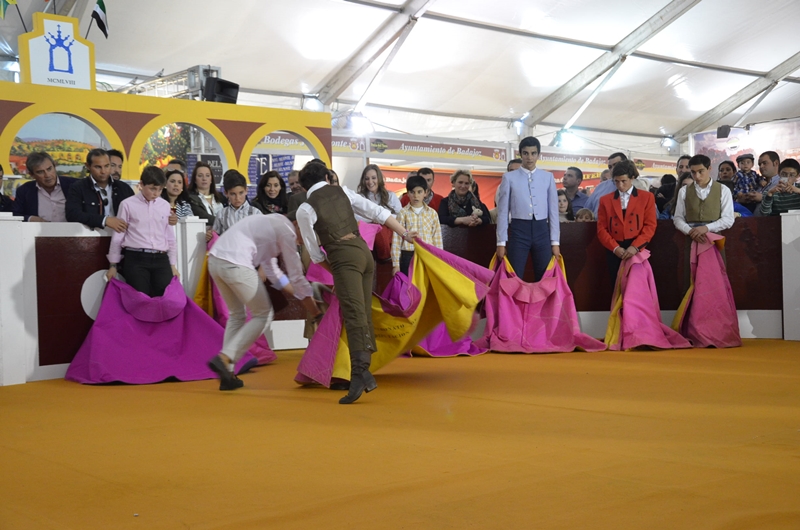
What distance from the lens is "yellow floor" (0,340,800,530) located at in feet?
8.04

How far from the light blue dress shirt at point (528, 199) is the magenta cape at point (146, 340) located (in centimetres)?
287

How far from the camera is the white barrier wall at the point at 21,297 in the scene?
6.03 m

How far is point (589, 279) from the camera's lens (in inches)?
331

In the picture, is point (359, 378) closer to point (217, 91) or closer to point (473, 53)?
point (217, 91)

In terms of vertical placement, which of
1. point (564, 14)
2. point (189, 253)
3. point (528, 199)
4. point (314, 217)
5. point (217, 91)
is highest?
point (564, 14)

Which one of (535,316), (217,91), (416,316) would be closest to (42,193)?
(416,316)

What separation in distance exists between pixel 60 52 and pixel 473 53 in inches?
375

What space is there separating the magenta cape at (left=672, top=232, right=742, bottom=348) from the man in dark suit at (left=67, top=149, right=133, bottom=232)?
5308 millimetres

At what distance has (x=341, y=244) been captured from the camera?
16.2ft

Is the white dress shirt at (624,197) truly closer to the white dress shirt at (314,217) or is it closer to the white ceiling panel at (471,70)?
the white dress shirt at (314,217)

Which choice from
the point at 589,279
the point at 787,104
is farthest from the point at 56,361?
the point at 787,104

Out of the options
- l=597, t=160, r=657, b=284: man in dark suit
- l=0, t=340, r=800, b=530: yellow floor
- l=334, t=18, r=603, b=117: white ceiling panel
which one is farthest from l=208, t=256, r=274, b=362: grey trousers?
l=334, t=18, r=603, b=117: white ceiling panel

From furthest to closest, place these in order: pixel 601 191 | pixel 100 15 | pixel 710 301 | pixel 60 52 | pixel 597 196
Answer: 1. pixel 100 15
2. pixel 60 52
3. pixel 597 196
4. pixel 601 191
5. pixel 710 301

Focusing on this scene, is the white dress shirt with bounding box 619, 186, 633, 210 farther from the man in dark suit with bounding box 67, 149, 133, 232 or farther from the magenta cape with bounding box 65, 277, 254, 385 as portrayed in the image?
the man in dark suit with bounding box 67, 149, 133, 232
